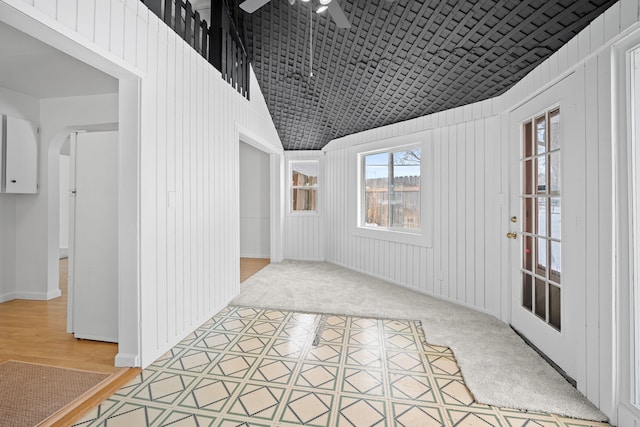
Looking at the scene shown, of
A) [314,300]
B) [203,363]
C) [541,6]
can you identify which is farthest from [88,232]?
[541,6]

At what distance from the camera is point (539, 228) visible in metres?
2.51

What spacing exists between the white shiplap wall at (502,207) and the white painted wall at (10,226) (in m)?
4.14

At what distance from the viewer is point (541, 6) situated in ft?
6.91

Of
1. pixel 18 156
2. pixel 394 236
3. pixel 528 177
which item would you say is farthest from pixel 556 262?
pixel 18 156

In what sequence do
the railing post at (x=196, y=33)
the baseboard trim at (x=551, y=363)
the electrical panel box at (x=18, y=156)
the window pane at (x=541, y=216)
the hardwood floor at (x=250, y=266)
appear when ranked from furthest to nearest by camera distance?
the hardwood floor at (x=250, y=266)
the electrical panel box at (x=18, y=156)
the railing post at (x=196, y=33)
the window pane at (x=541, y=216)
the baseboard trim at (x=551, y=363)

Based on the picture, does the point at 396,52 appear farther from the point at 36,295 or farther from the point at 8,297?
the point at 8,297

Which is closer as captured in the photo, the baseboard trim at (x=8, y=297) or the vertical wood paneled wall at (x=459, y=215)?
the vertical wood paneled wall at (x=459, y=215)

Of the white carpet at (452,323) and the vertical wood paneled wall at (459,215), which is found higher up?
the vertical wood paneled wall at (459,215)

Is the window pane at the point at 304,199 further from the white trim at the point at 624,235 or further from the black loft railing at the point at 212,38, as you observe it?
the white trim at the point at 624,235

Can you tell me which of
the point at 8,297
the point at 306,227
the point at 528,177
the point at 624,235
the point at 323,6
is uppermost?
the point at 323,6

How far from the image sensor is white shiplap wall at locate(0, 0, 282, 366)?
1839 mm

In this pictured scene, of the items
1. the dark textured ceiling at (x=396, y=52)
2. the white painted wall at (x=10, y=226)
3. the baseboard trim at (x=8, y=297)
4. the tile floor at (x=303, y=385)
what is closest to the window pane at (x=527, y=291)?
Answer: the tile floor at (x=303, y=385)

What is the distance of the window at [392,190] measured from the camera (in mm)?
4258

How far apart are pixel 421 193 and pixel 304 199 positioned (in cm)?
275
